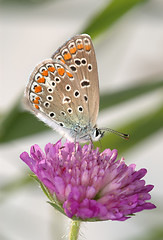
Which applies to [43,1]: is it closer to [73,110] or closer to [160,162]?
[73,110]

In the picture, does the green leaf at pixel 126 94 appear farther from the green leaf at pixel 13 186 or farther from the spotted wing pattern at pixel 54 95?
the green leaf at pixel 13 186

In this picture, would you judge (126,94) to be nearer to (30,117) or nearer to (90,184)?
(30,117)

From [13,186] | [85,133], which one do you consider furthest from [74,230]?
[13,186]

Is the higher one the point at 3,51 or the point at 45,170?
the point at 3,51

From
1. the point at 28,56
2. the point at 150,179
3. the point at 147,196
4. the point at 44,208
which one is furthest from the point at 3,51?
the point at 147,196

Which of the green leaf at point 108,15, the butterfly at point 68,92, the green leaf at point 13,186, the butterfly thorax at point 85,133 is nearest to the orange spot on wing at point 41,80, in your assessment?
the butterfly at point 68,92

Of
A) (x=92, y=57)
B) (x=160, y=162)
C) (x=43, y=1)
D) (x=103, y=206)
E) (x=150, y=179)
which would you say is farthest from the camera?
(x=160, y=162)
